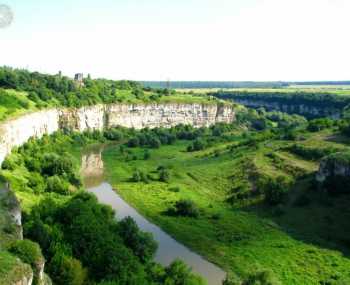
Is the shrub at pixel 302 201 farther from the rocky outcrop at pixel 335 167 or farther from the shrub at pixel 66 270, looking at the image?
the shrub at pixel 66 270

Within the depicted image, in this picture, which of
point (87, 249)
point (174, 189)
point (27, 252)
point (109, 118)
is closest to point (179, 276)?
point (87, 249)

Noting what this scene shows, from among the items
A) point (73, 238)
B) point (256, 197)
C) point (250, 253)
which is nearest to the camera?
point (73, 238)

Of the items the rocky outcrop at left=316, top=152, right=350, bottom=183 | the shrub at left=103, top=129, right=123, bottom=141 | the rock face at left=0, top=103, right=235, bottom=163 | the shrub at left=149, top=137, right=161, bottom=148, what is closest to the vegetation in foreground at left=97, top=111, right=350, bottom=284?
the rocky outcrop at left=316, top=152, right=350, bottom=183

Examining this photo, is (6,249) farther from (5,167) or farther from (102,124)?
(102,124)

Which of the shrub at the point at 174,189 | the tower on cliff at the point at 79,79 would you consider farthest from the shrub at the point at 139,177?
the tower on cliff at the point at 79,79

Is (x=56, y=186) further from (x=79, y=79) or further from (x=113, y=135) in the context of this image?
(x=79, y=79)

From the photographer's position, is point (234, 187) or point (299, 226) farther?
point (234, 187)

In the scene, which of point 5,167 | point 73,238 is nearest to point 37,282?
point 73,238
